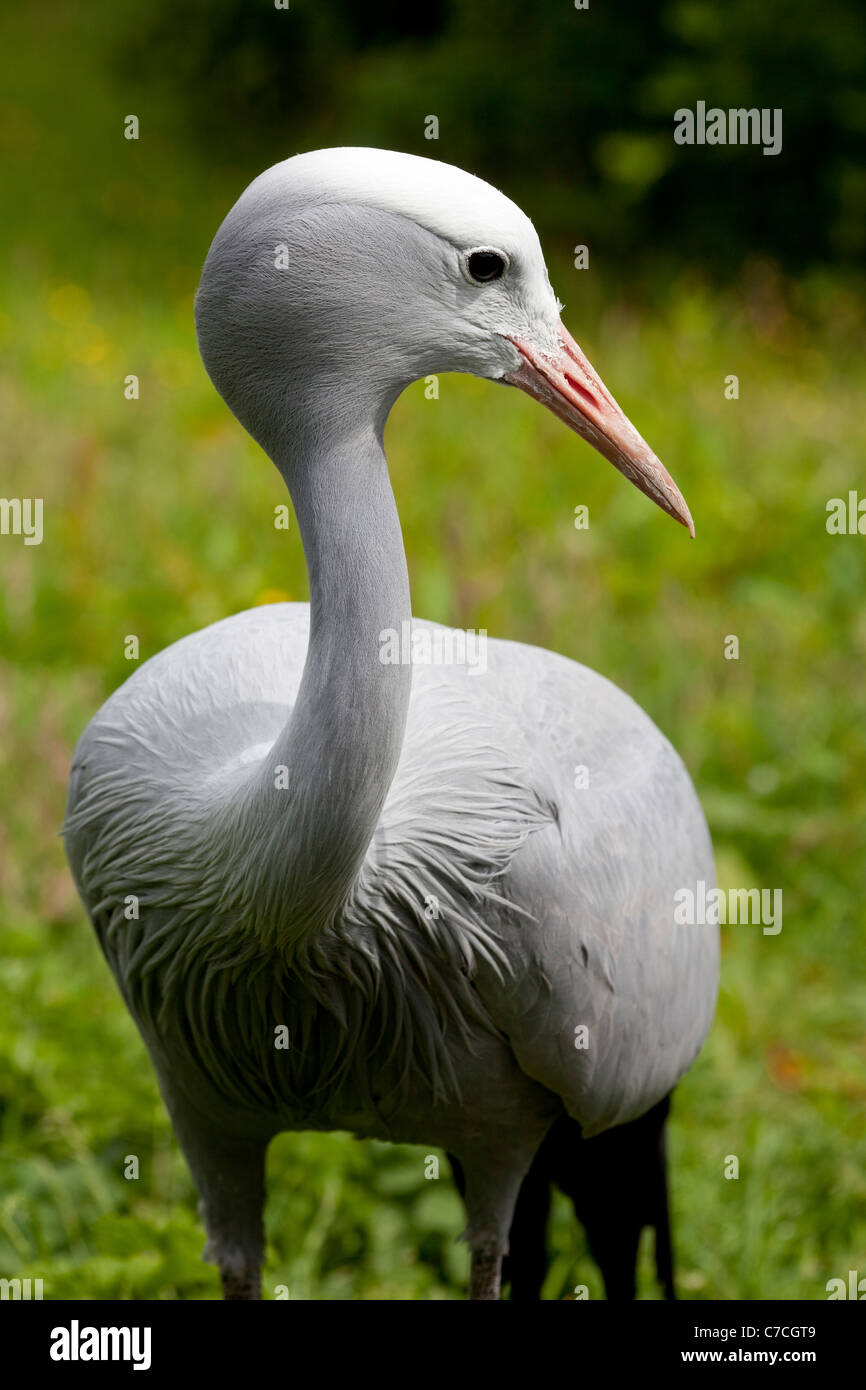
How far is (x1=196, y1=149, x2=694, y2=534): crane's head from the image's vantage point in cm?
166

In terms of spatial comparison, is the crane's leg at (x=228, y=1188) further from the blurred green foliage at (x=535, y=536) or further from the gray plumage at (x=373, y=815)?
the blurred green foliage at (x=535, y=536)

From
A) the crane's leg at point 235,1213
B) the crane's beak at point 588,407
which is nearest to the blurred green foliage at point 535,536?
the crane's leg at point 235,1213

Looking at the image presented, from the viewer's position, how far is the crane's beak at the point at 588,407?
1.79 meters

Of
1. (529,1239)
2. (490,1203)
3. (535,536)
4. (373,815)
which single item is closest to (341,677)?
(373,815)

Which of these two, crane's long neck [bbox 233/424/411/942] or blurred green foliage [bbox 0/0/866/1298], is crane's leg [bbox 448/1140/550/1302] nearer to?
blurred green foliage [bbox 0/0/866/1298]

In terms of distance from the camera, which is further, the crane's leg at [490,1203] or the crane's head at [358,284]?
the crane's leg at [490,1203]

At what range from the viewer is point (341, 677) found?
1.73 meters

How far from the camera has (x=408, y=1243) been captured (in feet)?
9.68

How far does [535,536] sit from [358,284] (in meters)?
3.47

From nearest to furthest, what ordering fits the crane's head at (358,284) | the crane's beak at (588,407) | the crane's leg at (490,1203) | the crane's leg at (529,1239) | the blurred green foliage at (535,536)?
the crane's head at (358,284)
the crane's beak at (588,407)
the crane's leg at (490,1203)
the crane's leg at (529,1239)
the blurred green foliage at (535,536)

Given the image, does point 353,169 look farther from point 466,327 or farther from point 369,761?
point 369,761

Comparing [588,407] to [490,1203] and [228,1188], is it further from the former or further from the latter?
[228,1188]

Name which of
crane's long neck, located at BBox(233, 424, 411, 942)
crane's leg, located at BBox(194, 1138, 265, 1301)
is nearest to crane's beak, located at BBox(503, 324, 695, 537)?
crane's long neck, located at BBox(233, 424, 411, 942)

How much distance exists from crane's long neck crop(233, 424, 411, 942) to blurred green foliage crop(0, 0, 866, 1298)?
3.74 ft
